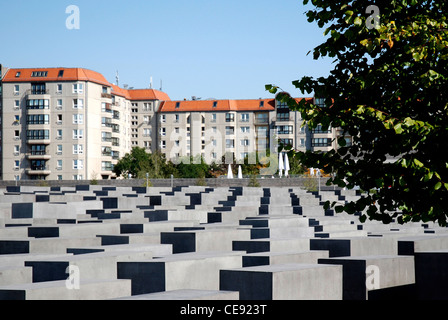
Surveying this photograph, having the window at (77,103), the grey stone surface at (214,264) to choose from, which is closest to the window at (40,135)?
the window at (77,103)

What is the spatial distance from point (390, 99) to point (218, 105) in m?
125

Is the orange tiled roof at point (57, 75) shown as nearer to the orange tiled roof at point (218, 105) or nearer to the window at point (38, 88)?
the window at point (38, 88)

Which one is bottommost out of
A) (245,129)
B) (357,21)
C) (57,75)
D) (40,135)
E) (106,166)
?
(106,166)

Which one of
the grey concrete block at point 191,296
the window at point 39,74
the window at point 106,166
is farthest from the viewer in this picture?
the window at point 106,166

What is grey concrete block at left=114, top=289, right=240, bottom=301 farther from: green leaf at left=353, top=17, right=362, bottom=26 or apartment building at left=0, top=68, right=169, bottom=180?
apartment building at left=0, top=68, right=169, bottom=180

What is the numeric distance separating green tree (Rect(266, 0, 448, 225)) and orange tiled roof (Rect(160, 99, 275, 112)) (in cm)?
12114

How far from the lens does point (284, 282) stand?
11.3 metres

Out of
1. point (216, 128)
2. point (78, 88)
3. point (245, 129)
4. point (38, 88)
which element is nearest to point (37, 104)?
point (38, 88)

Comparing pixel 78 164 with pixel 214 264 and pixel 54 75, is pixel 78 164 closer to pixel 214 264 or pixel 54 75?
pixel 54 75

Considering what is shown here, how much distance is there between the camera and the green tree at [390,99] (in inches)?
392

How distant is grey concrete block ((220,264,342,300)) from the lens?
11133 millimetres

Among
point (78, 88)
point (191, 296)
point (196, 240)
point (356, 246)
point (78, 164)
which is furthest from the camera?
point (78, 164)

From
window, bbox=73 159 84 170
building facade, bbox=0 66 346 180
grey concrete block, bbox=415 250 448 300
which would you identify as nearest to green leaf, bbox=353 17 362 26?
grey concrete block, bbox=415 250 448 300

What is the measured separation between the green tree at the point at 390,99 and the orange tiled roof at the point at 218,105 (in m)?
121
